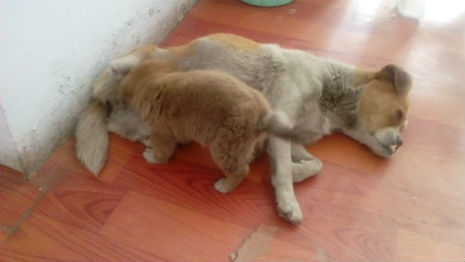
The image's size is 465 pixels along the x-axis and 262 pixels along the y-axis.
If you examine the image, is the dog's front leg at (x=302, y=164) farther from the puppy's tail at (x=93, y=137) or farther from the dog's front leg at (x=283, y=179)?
the puppy's tail at (x=93, y=137)

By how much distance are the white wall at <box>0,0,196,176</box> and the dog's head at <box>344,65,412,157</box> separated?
843 mm

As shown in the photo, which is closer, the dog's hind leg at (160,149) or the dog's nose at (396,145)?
the dog's hind leg at (160,149)

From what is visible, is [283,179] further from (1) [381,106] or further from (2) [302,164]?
(1) [381,106]

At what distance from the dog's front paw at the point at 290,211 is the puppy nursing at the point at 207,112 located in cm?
14

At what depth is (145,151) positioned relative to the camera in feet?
4.64

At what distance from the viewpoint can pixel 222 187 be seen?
131 centimetres

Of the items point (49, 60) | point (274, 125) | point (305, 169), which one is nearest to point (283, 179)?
point (305, 169)

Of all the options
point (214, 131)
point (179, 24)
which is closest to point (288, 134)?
point (214, 131)

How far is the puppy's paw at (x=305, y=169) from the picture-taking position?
1.35m

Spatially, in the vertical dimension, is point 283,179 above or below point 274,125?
below

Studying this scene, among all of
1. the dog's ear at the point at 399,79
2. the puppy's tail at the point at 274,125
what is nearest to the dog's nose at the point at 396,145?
the dog's ear at the point at 399,79

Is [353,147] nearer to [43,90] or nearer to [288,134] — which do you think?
[288,134]

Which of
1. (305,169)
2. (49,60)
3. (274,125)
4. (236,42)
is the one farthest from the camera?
(236,42)

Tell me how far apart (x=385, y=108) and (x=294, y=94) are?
29cm
